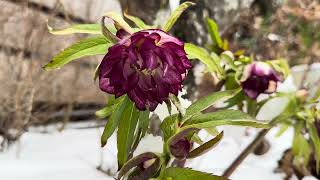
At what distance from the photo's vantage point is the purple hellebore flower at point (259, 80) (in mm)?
925

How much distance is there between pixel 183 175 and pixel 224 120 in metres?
0.08

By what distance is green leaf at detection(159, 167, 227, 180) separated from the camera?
22.7 inches

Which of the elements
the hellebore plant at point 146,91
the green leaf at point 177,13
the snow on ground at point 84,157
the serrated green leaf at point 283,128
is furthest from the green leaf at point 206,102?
the serrated green leaf at point 283,128

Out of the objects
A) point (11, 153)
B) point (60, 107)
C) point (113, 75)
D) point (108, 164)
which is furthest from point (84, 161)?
point (113, 75)

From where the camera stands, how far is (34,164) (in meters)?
1.65

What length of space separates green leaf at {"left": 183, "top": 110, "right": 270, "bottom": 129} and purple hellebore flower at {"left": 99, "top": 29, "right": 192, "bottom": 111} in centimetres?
8

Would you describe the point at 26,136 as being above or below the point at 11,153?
below

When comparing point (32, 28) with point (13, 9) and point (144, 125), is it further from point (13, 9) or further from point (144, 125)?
point (144, 125)

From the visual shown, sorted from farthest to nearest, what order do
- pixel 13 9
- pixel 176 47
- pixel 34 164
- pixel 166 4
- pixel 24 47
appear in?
pixel 24 47, pixel 13 9, pixel 34 164, pixel 166 4, pixel 176 47

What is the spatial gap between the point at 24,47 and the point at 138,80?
1776 millimetres

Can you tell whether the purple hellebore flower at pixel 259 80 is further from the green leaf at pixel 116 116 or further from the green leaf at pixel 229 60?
the green leaf at pixel 116 116

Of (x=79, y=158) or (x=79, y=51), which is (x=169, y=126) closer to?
(x=79, y=51)

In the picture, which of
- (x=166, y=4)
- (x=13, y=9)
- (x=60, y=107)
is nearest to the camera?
(x=166, y=4)

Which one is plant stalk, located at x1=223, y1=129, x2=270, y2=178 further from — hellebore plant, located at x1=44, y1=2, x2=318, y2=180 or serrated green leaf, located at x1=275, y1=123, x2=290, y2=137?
hellebore plant, located at x1=44, y1=2, x2=318, y2=180
